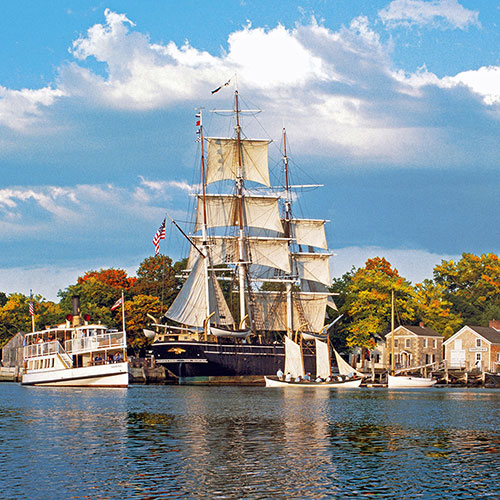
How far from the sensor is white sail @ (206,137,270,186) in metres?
119

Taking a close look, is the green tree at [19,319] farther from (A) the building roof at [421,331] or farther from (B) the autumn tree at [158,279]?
(A) the building roof at [421,331]

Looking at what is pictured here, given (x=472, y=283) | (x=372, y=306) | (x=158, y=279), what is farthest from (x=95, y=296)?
(x=472, y=283)


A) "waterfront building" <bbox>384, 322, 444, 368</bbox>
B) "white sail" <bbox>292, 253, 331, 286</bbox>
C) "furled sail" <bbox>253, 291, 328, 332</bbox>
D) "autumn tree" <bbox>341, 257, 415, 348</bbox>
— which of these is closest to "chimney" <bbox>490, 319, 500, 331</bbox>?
"waterfront building" <bbox>384, 322, 444, 368</bbox>

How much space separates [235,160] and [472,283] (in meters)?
60.1

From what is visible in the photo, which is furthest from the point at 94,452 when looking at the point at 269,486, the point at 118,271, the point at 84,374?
the point at 118,271

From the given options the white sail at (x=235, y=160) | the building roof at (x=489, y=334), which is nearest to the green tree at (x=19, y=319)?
the white sail at (x=235, y=160)

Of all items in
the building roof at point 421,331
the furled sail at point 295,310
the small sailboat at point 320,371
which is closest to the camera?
the small sailboat at point 320,371

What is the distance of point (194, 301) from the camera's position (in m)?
103

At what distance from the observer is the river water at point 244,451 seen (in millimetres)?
26422

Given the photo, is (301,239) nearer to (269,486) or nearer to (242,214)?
(242,214)

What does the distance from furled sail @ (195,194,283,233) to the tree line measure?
40.7 ft

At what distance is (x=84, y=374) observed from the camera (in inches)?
3063

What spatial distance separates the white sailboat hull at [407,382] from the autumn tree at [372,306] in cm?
1989

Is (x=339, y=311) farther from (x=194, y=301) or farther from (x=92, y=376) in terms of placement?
(x=92, y=376)
